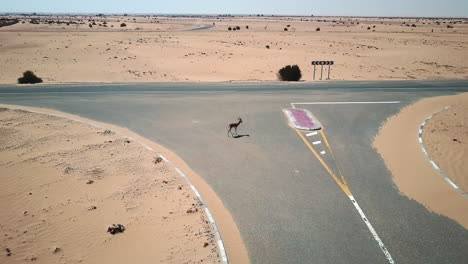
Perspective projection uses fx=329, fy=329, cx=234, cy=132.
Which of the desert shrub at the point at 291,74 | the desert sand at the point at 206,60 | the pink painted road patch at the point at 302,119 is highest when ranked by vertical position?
the desert sand at the point at 206,60

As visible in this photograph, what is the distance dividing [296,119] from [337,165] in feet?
21.4

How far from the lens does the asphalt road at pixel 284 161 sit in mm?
8805

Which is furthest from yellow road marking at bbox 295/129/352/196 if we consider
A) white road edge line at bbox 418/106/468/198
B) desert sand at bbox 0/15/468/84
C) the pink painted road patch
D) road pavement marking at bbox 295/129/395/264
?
desert sand at bbox 0/15/468/84

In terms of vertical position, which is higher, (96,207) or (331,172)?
(96,207)

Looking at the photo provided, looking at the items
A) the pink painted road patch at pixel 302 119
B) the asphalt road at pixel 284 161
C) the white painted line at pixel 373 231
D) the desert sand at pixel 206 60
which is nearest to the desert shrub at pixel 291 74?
the desert sand at pixel 206 60

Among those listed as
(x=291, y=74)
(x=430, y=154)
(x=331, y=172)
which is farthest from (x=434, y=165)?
(x=291, y=74)

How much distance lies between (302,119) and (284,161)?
20.8ft

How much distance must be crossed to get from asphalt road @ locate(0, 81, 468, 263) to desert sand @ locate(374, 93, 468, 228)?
58cm

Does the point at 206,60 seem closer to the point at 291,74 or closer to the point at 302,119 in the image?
the point at 291,74

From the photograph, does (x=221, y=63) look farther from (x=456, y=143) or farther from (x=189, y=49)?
(x=456, y=143)

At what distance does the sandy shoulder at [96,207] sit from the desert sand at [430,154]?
7053 mm

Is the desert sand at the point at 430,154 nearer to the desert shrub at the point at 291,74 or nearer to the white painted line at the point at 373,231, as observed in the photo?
the white painted line at the point at 373,231

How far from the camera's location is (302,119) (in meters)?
19.7

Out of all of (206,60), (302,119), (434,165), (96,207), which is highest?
(206,60)
